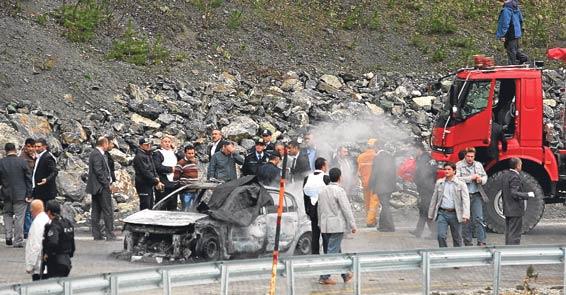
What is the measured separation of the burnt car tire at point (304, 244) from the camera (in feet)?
66.2

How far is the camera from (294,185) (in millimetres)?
23438

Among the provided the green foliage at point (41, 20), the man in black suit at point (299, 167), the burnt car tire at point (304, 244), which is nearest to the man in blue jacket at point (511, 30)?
the man in black suit at point (299, 167)

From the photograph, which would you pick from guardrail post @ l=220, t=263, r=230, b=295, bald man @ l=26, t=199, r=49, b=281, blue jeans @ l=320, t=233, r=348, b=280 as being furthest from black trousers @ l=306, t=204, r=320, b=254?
bald man @ l=26, t=199, r=49, b=281

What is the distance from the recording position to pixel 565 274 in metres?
16.8

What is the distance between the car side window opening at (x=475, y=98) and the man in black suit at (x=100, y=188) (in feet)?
21.5

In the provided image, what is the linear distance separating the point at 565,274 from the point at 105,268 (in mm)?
6609

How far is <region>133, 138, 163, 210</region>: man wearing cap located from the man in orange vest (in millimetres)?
4213

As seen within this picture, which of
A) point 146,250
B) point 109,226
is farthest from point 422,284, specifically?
point 109,226

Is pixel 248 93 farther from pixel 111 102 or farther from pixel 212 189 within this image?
pixel 212 189

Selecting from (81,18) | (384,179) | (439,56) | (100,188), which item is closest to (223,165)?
(100,188)

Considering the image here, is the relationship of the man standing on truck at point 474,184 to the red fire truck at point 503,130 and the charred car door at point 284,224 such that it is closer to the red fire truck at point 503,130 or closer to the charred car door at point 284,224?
the red fire truck at point 503,130

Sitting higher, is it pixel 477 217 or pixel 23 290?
pixel 477 217

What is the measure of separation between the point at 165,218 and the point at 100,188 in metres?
3.05

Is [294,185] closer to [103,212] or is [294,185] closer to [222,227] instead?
[103,212]
